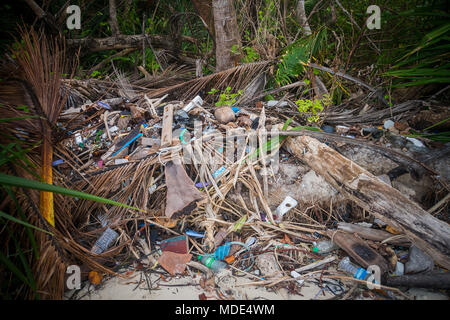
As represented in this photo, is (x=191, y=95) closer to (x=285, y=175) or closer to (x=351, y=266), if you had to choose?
(x=285, y=175)

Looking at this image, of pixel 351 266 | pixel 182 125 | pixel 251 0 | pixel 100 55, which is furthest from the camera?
pixel 100 55

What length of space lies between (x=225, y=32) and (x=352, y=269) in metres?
2.87

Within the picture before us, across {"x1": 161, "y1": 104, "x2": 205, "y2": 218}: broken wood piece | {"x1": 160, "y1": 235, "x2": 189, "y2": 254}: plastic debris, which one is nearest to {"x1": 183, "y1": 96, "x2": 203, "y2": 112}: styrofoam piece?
{"x1": 161, "y1": 104, "x2": 205, "y2": 218}: broken wood piece

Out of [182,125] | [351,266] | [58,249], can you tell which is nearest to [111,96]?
[182,125]

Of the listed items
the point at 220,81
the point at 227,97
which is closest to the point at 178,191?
the point at 227,97

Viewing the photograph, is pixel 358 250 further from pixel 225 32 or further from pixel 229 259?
pixel 225 32

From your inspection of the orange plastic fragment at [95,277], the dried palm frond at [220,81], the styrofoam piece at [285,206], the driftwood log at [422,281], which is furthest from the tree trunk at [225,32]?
the driftwood log at [422,281]

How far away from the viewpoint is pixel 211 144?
2135 mm

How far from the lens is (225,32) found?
2957 millimetres

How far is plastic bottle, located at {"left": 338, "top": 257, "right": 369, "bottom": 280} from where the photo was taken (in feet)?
5.11

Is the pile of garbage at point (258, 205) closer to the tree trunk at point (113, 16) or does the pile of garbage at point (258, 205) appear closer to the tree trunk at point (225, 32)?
the tree trunk at point (225, 32)

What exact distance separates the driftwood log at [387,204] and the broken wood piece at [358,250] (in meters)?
0.27

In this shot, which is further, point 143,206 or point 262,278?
point 143,206

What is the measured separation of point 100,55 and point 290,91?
139 inches
